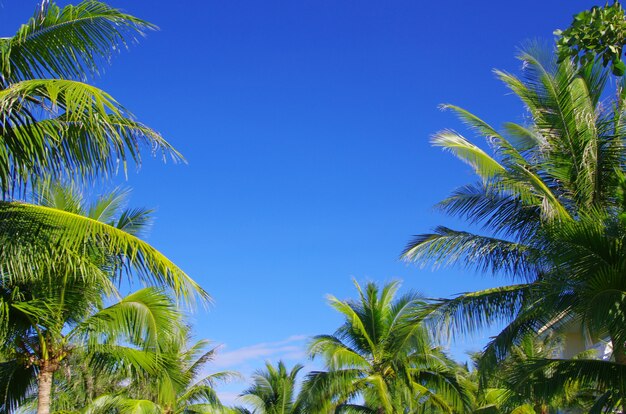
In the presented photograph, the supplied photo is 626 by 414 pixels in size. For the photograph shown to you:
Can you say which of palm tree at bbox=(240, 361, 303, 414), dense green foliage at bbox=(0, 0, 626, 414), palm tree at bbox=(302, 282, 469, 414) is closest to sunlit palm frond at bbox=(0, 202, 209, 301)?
dense green foliage at bbox=(0, 0, 626, 414)

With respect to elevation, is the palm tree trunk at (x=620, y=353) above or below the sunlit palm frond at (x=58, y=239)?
below

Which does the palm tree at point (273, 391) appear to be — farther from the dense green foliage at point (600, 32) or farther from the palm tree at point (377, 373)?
the dense green foliage at point (600, 32)

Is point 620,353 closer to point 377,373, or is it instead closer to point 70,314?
point 70,314

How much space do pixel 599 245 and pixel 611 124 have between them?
9.63ft

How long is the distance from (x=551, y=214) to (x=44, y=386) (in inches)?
350

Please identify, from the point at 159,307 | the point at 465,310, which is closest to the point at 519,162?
the point at 465,310

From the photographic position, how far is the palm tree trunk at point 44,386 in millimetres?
11906

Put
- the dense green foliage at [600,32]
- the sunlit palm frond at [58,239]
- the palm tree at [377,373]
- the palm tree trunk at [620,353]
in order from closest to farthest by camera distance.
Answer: the dense green foliage at [600,32], the sunlit palm frond at [58,239], the palm tree trunk at [620,353], the palm tree at [377,373]

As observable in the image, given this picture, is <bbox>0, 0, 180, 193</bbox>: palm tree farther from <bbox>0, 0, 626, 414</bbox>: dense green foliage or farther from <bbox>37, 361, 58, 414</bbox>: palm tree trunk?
<bbox>37, 361, 58, 414</bbox>: palm tree trunk

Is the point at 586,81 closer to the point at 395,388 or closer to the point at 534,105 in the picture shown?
the point at 534,105

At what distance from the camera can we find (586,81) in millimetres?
11938

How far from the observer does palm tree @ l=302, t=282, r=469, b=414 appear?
20750 millimetres

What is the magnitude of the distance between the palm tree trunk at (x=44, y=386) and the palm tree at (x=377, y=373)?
32.2 feet

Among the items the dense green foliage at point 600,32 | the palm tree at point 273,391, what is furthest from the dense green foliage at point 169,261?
the palm tree at point 273,391
